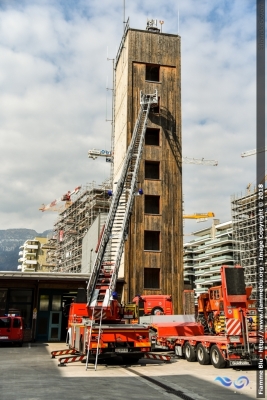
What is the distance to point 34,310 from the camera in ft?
110

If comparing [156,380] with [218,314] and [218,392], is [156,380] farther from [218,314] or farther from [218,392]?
[218,314]

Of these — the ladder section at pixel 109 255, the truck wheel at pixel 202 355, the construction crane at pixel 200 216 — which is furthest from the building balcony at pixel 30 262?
the truck wheel at pixel 202 355

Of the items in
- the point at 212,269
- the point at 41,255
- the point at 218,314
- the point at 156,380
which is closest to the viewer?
the point at 156,380

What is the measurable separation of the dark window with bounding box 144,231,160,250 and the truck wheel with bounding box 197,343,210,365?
1910cm

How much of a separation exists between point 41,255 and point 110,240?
155m

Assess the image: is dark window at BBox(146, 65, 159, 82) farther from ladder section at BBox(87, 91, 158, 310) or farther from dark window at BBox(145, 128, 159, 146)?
ladder section at BBox(87, 91, 158, 310)

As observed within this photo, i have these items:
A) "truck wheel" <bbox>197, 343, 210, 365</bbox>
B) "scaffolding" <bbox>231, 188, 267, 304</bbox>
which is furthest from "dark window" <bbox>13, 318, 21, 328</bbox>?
"scaffolding" <bbox>231, 188, 267, 304</bbox>

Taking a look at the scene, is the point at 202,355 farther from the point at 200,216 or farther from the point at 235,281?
the point at 200,216

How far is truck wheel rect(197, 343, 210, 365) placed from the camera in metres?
17.8

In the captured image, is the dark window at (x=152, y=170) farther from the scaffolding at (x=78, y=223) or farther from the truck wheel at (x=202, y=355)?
the scaffolding at (x=78, y=223)

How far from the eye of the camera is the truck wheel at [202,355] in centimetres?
1777

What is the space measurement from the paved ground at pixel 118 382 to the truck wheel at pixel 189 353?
0.52m

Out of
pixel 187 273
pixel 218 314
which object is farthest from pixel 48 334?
pixel 187 273

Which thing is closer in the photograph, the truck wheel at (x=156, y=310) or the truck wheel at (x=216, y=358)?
the truck wheel at (x=216, y=358)
